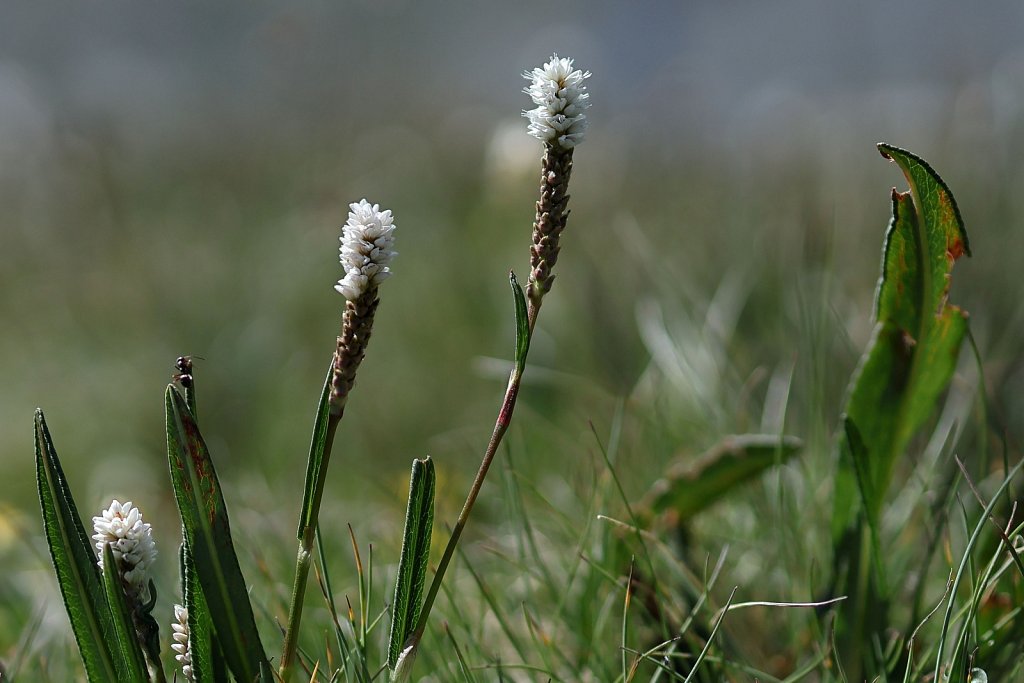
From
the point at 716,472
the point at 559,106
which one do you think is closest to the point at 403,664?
the point at 559,106

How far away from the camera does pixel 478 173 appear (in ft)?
16.8

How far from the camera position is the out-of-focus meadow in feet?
6.02

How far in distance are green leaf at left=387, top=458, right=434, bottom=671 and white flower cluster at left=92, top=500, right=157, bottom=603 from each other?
8.0 inches

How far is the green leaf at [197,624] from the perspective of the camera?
79 centimetres

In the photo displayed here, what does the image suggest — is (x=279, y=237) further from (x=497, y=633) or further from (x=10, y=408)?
(x=497, y=633)

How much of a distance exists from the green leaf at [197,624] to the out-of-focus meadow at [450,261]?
0.60 m

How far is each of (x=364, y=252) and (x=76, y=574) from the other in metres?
0.36

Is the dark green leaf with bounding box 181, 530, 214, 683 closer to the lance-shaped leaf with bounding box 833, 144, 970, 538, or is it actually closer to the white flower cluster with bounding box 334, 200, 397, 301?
the white flower cluster with bounding box 334, 200, 397, 301

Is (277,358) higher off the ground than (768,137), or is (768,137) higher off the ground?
(768,137)

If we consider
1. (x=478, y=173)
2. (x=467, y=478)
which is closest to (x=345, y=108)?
(x=478, y=173)

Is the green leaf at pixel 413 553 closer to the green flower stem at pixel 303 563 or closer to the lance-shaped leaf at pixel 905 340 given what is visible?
the green flower stem at pixel 303 563

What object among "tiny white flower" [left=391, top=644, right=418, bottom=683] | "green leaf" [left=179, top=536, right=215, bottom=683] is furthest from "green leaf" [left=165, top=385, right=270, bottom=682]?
"tiny white flower" [left=391, top=644, right=418, bottom=683]

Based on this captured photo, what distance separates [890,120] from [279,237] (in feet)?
8.28

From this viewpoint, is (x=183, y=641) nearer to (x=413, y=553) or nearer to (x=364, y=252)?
(x=413, y=553)
